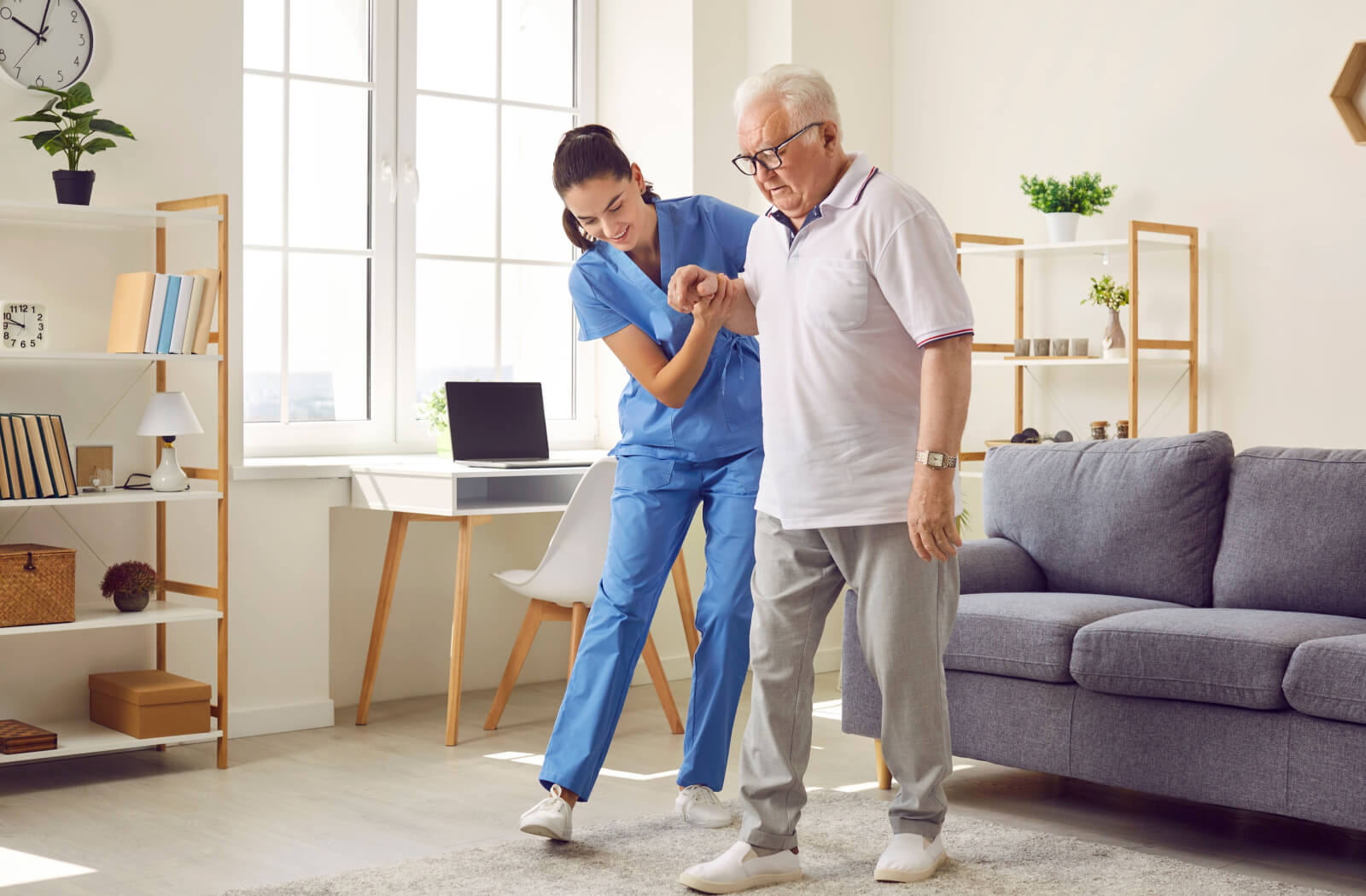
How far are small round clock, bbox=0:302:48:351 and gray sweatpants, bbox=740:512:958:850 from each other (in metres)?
1.87

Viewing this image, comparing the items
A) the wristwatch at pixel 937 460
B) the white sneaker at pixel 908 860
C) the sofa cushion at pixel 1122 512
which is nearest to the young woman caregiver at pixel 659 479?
the white sneaker at pixel 908 860

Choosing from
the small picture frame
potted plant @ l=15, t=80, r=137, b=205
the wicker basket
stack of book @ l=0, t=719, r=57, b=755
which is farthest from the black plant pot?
stack of book @ l=0, t=719, r=57, b=755

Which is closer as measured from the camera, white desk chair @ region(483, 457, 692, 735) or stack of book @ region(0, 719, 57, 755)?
stack of book @ region(0, 719, 57, 755)

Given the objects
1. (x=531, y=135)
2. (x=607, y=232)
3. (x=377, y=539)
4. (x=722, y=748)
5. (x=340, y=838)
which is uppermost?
(x=531, y=135)

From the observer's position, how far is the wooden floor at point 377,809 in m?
2.73

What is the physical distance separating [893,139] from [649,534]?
284cm

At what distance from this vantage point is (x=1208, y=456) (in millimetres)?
3270

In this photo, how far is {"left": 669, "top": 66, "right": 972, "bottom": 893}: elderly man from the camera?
2324 millimetres

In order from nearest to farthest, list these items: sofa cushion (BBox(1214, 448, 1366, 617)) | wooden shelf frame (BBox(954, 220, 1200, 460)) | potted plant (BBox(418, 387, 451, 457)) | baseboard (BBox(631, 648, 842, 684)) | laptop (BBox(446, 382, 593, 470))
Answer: sofa cushion (BBox(1214, 448, 1366, 617)) → wooden shelf frame (BBox(954, 220, 1200, 460)) → laptop (BBox(446, 382, 593, 470)) → potted plant (BBox(418, 387, 451, 457)) → baseboard (BBox(631, 648, 842, 684))

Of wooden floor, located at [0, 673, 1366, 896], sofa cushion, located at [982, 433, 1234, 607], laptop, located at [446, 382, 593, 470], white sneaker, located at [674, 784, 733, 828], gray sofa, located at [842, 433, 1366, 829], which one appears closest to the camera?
gray sofa, located at [842, 433, 1366, 829]

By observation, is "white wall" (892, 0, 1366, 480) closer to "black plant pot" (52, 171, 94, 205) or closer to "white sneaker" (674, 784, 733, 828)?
"white sneaker" (674, 784, 733, 828)

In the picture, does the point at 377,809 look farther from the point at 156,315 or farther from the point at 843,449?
the point at 843,449

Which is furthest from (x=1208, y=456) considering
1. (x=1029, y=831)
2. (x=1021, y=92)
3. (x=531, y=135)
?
(x=531, y=135)

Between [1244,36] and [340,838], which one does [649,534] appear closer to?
[340,838]
